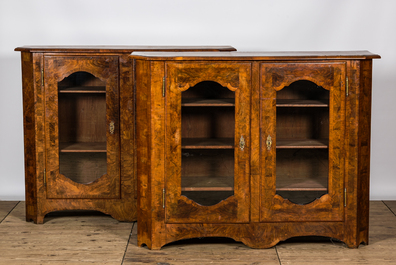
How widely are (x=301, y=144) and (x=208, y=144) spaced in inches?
23.6

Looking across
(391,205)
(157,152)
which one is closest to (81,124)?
(157,152)

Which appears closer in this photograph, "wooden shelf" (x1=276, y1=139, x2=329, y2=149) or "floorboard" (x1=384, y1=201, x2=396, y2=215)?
"wooden shelf" (x1=276, y1=139, x2=329, y2=149)

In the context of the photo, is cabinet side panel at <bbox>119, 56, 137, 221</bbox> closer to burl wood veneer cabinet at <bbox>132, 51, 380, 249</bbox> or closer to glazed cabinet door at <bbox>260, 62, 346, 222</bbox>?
burl wood veneer cabinet at <bbox>132, 51, 380, 249</bbox>

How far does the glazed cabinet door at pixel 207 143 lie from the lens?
343cm

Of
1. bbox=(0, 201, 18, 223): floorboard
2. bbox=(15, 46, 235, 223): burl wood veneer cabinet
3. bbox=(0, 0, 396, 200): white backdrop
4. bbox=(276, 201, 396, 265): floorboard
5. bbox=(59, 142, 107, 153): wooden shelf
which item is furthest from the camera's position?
bbox=(0, 0, 396, 200): white backdrop

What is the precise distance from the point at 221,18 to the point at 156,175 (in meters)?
1.82

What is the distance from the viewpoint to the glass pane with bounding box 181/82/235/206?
3.49m

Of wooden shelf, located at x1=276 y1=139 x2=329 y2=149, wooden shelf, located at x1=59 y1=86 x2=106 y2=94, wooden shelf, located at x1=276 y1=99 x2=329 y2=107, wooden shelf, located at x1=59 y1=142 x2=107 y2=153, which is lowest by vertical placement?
wooden shelf, located at x1=59 y1=142 x2=107 y2=153

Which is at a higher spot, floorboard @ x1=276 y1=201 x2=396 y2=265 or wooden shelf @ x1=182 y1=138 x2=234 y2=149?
wooden shelf @ x1=182 y1=138 x2=234 y2=149

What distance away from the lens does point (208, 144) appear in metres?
3.58

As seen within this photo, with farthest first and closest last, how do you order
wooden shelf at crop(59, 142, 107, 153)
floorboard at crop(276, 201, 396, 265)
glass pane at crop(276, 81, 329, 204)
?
1. wooden shelf at crop(59, 142, 107, 153)
2. glass pane at crop(276, 81, 329, 204)
3. floorboard at crop(276, 201, 396, 265)

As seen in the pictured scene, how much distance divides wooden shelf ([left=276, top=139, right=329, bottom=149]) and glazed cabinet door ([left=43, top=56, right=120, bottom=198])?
1211mm

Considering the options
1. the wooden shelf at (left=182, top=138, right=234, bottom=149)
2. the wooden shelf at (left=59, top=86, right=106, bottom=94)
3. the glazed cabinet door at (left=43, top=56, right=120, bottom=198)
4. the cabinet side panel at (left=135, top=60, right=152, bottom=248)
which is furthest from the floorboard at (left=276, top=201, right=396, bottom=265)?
the wooden shelf at (left=59, top=86, right=106, bottom=94)

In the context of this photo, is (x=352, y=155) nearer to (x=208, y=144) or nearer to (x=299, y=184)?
(x=299, y=184)
